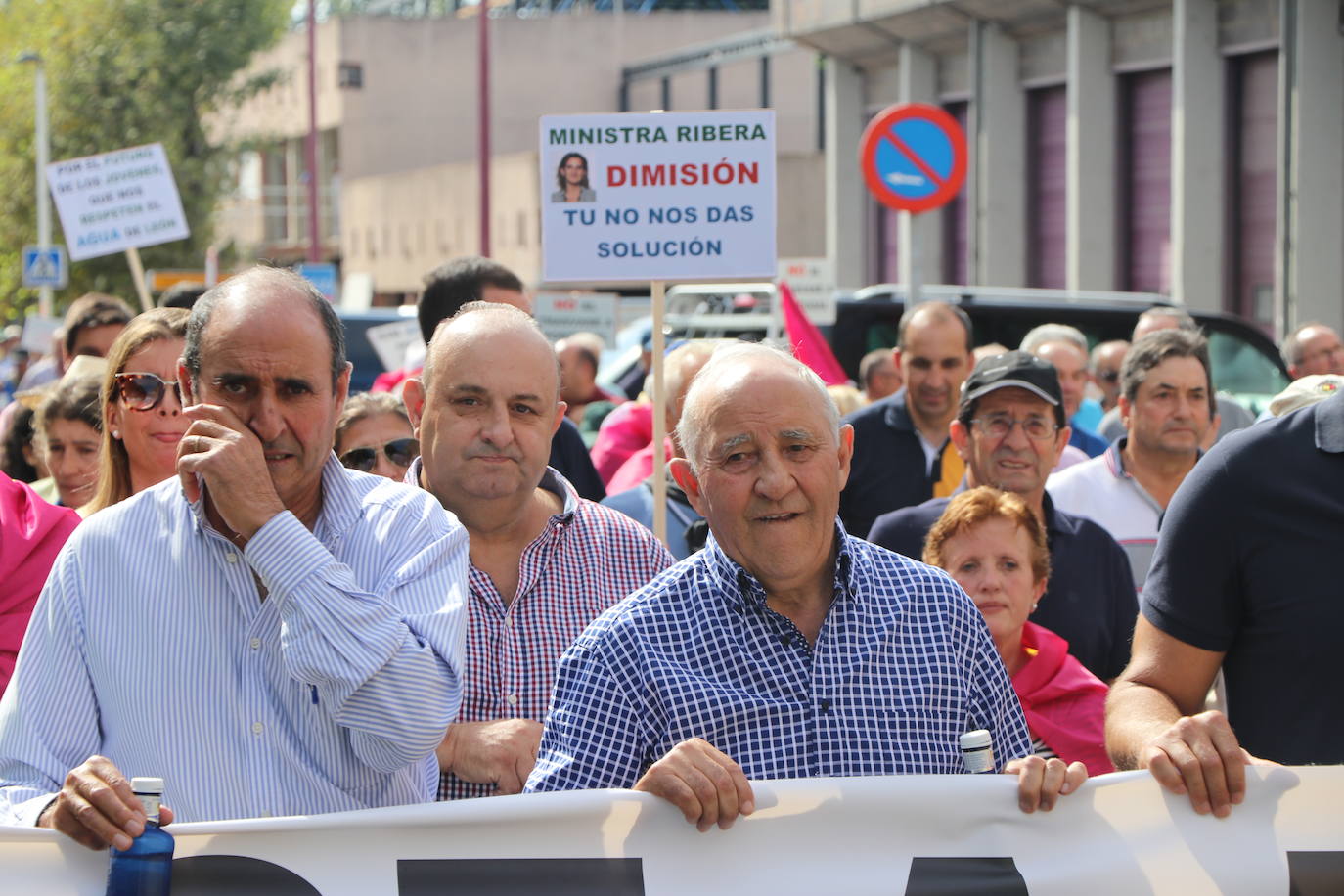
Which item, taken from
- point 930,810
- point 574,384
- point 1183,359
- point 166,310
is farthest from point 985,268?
point 930,810

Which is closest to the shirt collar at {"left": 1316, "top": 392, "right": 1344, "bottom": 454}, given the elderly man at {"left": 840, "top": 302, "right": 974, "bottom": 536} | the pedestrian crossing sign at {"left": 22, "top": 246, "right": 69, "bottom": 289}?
the elderly man at {"left": 840, "top": 302, "right": 974, "bottom": 536}

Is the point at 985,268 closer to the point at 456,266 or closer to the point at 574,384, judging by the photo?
the point at 574,384

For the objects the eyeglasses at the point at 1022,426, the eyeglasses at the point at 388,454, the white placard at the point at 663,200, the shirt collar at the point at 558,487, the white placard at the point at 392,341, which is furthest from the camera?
the white placard at the point at 392,341

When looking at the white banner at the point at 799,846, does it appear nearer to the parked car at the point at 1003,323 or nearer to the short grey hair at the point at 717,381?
the short grey hair at the point at 717,381

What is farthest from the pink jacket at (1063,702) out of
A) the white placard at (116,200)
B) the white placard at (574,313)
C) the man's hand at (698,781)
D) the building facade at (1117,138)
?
the building facade at (1117,138)

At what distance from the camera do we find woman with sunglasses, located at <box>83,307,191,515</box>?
4719 mm

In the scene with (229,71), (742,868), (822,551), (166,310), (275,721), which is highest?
(229,71)

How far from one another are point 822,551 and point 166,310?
2560mm

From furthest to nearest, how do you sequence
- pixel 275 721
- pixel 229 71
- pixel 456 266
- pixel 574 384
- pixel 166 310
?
pixel 229 71
pixel 574 384
pixel 456 266
pixel 166 310
pixel 275 721

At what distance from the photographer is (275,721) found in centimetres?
299

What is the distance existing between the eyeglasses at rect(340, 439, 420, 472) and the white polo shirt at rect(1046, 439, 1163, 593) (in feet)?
7.32

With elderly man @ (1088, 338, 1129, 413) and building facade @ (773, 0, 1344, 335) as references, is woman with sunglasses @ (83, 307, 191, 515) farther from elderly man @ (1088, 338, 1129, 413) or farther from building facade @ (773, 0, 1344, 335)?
building facade @ (773, 0, 1344, 335)

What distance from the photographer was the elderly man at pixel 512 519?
12.6ft

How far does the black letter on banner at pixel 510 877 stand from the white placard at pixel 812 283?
10704 mm
